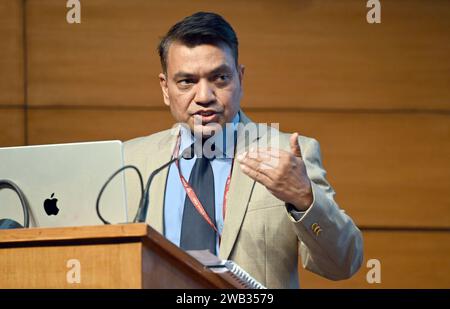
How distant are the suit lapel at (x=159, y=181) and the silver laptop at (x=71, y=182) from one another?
601 mm

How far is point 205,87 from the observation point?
2.82 meters

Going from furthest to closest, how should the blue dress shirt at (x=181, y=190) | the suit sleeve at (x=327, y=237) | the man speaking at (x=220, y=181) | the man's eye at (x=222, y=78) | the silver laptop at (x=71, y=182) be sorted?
1. the man's eye at (x=222, y=78)
2. the blue dress shirt at (x=181, y=190)
3. the man speaking at (x=220, y=181)
4. the suit sleeve at (x=327, y=237)
5. the silver laptop at (x=71, y=182)

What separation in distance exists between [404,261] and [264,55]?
1.13m

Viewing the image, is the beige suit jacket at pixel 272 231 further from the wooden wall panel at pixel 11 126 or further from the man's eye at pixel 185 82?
the wooden wall panel at pixel 11 126

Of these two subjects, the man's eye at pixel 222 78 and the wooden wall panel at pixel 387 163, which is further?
A: the wooden wall panel at pixel 387 163

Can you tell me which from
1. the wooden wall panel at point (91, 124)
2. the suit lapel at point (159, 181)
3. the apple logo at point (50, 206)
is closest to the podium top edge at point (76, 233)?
the apple logo at point (50, 206)

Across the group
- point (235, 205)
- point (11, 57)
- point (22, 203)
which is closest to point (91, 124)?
point (11, 57)

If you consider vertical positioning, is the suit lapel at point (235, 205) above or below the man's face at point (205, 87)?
below

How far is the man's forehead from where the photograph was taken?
9.27ft

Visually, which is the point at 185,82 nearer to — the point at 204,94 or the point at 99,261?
the point at 204,94

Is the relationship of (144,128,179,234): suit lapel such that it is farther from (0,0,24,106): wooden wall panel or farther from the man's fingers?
(0,0,24,106): wooden wall panel

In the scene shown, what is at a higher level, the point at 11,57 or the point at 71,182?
the point at 11,57

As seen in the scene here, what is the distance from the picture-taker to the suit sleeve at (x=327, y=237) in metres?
2.33

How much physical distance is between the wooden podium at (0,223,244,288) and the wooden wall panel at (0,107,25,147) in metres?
2.12
